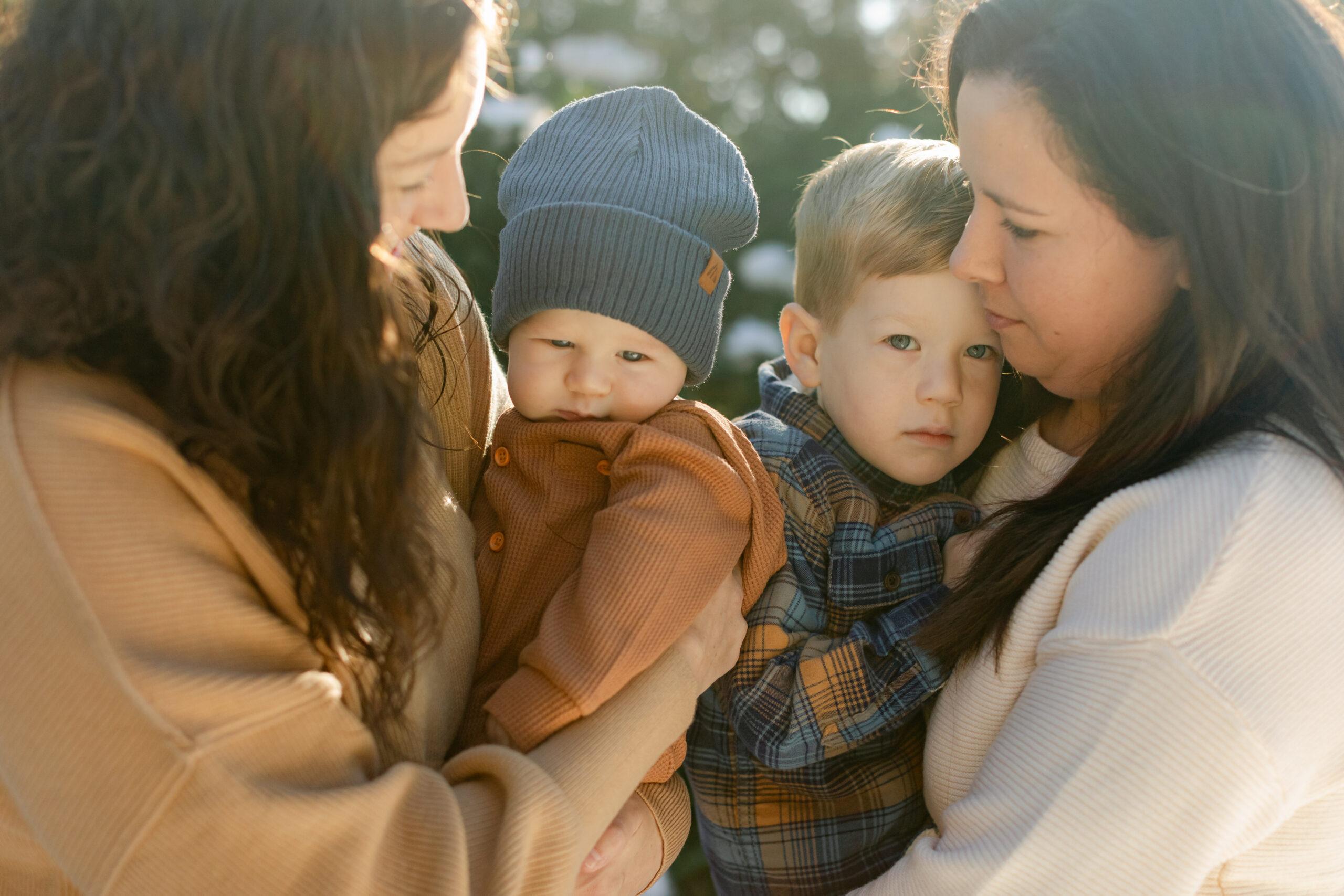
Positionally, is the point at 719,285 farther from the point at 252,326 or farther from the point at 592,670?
the point at 252,326

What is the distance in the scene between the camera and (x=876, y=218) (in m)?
2.01

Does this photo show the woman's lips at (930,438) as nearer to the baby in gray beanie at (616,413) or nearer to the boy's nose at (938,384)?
the boy's nose at (938,384)

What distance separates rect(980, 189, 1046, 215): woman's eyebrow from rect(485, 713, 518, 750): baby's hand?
115cm

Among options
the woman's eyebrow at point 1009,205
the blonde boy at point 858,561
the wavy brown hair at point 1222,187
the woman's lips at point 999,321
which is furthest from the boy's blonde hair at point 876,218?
the wavy brown hair at point 1222,187

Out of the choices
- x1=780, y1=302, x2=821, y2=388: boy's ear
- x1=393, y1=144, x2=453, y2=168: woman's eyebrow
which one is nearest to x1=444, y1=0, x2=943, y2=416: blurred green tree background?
x1=780, y1=302, x2=821, y2=388: boy's ear

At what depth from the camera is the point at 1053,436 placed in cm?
198

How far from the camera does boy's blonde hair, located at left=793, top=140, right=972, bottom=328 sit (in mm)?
1979

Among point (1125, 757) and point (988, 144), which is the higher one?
point (988, 144)

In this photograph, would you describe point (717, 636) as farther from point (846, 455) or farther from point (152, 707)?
point (152, 707)

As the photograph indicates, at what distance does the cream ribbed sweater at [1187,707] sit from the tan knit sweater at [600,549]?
0.55 metres

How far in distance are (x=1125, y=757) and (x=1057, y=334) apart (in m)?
0.70

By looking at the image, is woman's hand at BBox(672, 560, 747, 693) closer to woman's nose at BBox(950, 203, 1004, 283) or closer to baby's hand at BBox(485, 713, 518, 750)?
baby's hand at BBox(485, 713, 518, 750)

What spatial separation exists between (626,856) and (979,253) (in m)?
1.19

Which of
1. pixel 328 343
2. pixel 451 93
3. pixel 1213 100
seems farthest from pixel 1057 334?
pixel 328 343
